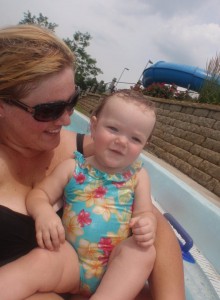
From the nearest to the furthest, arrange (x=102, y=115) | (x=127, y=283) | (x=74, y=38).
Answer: (x=127, y=283)
(x=102, y=115)
(x=74, y=38)

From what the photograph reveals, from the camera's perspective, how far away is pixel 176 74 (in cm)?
2248

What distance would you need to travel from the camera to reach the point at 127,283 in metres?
1.59

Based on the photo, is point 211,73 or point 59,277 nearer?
point 59,277

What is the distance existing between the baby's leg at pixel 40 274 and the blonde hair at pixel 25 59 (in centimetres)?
80

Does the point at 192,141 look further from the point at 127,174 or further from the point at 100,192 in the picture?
the point at 100,192

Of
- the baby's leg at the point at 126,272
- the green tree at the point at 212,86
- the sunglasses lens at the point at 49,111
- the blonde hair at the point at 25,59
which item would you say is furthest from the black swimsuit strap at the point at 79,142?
the green tree at the point at 212,86

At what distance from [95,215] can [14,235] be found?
0.42m

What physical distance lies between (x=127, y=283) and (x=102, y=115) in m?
0.93

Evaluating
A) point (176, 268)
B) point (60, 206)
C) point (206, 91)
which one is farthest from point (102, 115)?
point (206, 91)

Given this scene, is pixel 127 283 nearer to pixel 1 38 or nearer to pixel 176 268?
pixel 176 268

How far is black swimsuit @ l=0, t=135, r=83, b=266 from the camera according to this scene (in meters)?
1.70

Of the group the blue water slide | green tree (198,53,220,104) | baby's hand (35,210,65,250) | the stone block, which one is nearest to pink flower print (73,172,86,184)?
baby's hand (35,210,65,250)

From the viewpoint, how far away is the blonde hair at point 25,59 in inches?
65.9

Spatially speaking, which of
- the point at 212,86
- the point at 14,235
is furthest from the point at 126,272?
the point at 212,86
